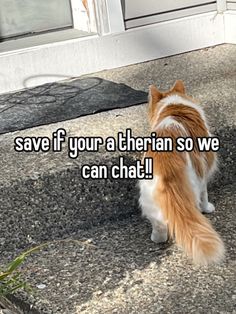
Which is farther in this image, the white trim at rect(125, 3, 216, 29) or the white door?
the white door

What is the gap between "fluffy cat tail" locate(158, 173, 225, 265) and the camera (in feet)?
6.81

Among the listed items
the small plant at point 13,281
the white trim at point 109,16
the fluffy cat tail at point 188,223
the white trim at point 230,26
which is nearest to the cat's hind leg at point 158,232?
the fluffy cat tail at point 188,223

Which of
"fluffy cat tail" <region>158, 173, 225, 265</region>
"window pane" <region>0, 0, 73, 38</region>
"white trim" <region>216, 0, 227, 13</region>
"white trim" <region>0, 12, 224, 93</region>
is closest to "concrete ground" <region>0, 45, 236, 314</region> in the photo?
"fluffy cat tail" <region>158, 173, 225, 265</region>

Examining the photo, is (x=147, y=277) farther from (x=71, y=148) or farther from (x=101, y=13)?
(x=101, y=13)

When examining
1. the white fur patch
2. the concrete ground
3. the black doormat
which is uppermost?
the white fur patch

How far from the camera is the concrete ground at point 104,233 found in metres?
2.19

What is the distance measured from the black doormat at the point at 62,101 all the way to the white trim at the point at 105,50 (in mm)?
126

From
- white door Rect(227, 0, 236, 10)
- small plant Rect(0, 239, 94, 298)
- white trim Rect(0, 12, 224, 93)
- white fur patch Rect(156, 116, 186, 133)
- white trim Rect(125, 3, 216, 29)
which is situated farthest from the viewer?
white door Rect(227, 0, 236, 10)

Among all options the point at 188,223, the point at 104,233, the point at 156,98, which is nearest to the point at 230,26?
the point at 156,98

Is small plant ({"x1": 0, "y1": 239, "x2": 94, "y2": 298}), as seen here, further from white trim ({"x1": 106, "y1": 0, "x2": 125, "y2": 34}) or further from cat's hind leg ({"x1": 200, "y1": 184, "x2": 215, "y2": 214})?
white trim ({"x1": 106, "y1": 0, "x2": 125, "y2": 34})

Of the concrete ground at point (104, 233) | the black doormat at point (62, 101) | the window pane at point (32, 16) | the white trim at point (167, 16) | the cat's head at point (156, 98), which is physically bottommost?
the concrete ground at point (104, 233)

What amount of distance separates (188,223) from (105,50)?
2.34 metres

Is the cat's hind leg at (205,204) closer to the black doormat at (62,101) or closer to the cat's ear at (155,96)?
the cat's ear at (155,96)

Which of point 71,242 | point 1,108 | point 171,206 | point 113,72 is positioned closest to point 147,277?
point 171,206
